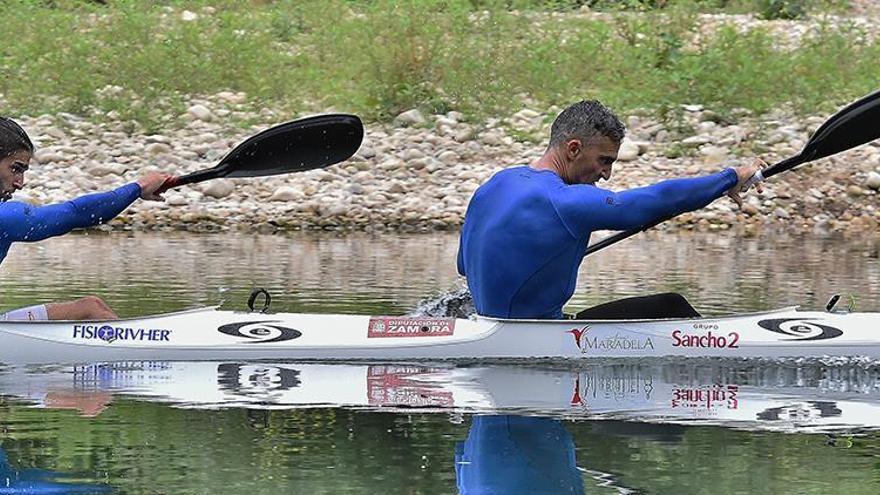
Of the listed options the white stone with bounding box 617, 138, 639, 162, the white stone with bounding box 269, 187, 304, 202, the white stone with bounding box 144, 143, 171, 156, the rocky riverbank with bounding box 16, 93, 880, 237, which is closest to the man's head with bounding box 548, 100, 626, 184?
the rocky riverbank with bounding box 16, 93, 880, 237

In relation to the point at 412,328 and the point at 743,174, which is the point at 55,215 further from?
the point at 743,174

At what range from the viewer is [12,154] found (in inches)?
389

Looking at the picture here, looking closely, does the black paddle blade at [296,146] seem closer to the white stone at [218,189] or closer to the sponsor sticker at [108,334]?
the sponsor sticker at [108,334]

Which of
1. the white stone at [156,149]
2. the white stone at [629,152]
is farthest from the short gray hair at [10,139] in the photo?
the white stone at [629,152]

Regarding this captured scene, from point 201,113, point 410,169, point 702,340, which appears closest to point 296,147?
point 702,340

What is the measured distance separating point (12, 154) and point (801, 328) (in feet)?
12.7

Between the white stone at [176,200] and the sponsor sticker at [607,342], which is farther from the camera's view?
the white stone at [176,200]

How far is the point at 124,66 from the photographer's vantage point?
2358 centimetres

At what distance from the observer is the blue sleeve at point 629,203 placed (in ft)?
32.0

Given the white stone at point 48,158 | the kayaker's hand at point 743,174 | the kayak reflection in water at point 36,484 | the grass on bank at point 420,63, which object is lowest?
the kayak reflection in water at point 36,484

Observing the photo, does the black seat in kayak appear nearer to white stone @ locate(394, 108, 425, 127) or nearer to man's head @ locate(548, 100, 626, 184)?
man's head @ locate(548, 100, 626, 184)

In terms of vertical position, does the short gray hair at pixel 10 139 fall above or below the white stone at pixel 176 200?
above

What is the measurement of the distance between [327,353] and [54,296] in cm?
374

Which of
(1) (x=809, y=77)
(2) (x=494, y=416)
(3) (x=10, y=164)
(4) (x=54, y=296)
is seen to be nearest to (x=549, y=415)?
(2) (x=494, y=416)
